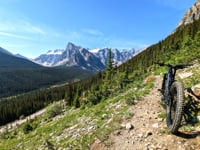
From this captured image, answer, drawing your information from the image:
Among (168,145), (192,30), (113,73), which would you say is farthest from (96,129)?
(192,30)

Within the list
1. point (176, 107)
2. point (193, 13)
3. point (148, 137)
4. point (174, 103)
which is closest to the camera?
point (176, 107)

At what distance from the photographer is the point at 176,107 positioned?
6.09 meters

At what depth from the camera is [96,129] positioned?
32.8ft

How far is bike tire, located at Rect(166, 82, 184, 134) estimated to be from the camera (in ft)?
19.4

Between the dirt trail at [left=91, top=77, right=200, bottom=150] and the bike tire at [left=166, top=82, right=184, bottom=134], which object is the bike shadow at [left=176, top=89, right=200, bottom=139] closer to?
the dirt trail at [left=91, top=77, right=200, bottom=150]

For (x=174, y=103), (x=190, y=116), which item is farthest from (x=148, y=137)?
(x=190, y=116)

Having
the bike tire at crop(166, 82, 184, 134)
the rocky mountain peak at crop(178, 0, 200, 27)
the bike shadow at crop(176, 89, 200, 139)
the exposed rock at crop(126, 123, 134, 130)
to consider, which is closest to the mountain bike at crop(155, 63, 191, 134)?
the bike tire at crop(166, 82, 184, 134)

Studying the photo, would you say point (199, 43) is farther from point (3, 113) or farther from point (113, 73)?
point (3, 113)

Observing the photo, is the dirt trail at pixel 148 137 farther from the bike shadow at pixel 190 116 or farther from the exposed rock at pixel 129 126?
the exposed rock at pixel 129 126

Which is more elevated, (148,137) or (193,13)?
(193,13)

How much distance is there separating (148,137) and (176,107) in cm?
216

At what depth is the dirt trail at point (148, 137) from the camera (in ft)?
21.7

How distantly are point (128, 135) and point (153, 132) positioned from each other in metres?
1.13

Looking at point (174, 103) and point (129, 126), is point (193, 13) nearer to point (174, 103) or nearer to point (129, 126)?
point (129, 126)
